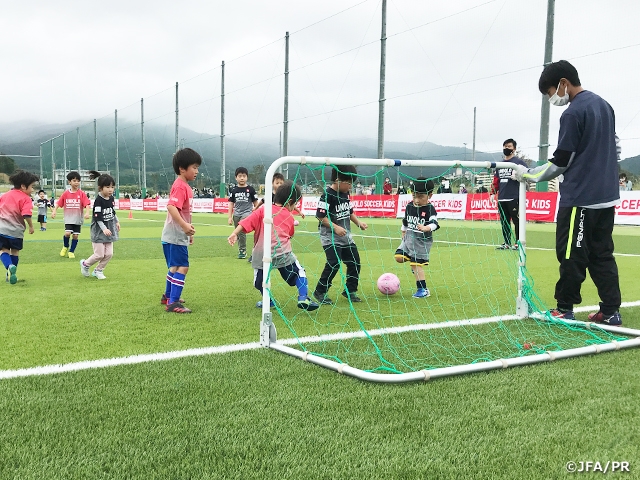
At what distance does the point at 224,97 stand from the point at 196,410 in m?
44.0

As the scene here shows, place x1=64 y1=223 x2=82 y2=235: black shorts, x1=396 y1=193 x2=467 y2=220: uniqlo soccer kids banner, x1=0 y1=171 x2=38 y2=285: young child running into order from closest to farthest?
x1=0 y1=171 x2=38 y2=285: young child running < x1=64 y1=223 x2=82 y2=235: black shorts < x1=396 y1=193 x2=467 y2=220: uniqlo soccer kids banner

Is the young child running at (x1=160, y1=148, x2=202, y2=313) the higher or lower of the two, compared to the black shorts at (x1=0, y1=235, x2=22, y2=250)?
higher

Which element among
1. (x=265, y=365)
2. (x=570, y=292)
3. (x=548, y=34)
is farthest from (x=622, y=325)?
(x=548, y=34)

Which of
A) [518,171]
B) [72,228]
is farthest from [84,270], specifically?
[518,171]

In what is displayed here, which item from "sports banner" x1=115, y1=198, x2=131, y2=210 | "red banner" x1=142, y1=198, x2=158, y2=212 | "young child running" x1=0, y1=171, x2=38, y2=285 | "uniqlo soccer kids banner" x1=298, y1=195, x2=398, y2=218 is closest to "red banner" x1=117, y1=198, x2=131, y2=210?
"sports banner" x1=115, y1=198, x2=131, y2=210

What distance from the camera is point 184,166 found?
5926 mm

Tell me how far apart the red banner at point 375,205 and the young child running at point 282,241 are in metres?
17.9

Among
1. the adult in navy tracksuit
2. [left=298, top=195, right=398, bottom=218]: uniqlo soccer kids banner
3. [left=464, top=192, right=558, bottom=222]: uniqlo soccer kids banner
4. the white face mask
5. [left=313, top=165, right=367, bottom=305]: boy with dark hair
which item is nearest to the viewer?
the adult in navy tracksuit

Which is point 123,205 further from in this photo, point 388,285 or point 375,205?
point 388,285

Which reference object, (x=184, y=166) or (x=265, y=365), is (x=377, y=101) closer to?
(x=184, y=166)

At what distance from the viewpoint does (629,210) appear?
1789cm

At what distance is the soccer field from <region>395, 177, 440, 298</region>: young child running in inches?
87.2

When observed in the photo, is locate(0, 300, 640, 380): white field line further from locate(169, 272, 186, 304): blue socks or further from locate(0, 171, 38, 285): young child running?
locate(0, 171, 38, 285): young child running

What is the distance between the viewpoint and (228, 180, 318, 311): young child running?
5633mm
